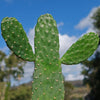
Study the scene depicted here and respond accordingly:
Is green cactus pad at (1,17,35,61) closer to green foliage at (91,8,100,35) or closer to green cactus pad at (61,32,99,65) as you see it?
green cactus pad at (61,32,99,65)

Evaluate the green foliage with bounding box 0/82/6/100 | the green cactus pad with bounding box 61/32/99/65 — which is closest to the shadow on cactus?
the green cactus pad with bounding box 61/32/99/65

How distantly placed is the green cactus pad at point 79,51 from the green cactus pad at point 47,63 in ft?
0.57

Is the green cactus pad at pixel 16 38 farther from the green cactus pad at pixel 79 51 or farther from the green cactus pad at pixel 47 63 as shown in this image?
the green cactus pad at pixel 79 51

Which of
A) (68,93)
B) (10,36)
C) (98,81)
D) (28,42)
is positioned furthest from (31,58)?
(68,93)

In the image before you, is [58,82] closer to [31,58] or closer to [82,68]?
[31,58]

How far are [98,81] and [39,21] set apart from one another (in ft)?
45.0

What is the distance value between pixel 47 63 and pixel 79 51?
484mm

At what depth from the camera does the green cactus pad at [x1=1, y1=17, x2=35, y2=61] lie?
8.03 ft

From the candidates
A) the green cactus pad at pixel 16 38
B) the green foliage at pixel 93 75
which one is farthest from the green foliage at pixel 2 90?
the green cactus pad at pixel 16 38

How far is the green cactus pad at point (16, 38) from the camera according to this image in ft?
8.03

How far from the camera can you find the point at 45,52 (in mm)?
2457

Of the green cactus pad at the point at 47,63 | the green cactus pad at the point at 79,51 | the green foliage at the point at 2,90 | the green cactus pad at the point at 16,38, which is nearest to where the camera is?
the green cactus pad at the point at 47,63

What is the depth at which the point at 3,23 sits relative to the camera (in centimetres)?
248

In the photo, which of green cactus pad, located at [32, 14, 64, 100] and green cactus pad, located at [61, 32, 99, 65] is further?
green cactus pad, located at [61, 32, 99, 65]
